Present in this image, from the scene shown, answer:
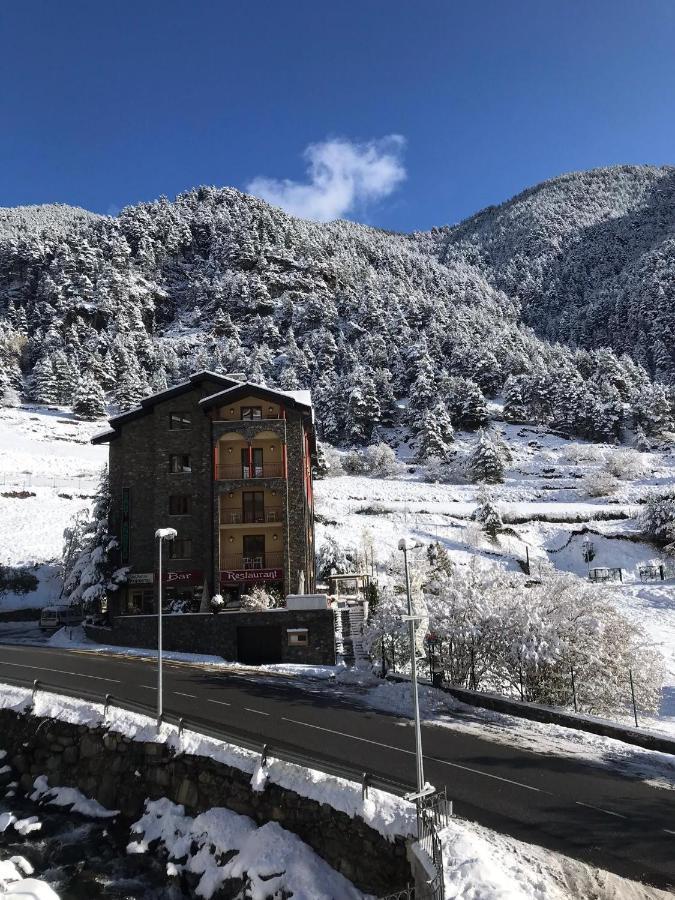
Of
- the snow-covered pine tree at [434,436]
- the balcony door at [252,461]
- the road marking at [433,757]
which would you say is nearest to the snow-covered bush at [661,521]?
the snow-covered pine tree at [434,436]

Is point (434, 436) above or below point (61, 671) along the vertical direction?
above

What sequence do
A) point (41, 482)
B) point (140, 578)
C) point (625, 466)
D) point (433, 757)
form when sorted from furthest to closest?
point (625, 466), point (41, 482), point (140, 578), point (433, 757)

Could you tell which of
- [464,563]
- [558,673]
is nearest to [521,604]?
[558,673]

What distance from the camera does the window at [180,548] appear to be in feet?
127

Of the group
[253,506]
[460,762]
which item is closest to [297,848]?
[460,762]

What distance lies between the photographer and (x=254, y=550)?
39250 mm

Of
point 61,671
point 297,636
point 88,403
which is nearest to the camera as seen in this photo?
point 61,671

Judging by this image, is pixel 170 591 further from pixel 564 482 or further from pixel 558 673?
pixel 564 482

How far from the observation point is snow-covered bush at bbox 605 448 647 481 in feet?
280

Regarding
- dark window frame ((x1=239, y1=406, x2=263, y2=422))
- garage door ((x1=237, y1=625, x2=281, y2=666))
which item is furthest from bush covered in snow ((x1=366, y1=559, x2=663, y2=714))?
dark window frame ((x1=239, y1=406, x2=263, y2=422))

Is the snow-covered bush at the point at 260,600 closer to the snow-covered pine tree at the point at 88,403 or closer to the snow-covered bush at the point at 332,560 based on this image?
the snow-covered bush at the point at 332,560

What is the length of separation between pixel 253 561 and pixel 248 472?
5627mm

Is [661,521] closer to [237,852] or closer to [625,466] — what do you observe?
[625,466]

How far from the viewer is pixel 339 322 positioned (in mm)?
167750
